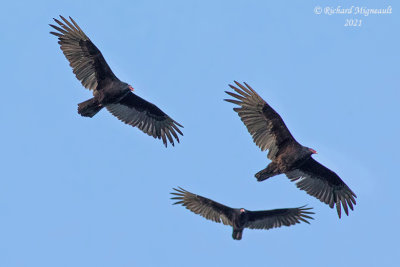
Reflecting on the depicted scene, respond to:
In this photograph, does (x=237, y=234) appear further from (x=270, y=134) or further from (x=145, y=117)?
(x=145, y=117)

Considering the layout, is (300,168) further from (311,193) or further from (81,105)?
(81,105)

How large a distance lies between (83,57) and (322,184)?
6895 millimetres

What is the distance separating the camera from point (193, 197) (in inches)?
833

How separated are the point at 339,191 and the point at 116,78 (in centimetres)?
639

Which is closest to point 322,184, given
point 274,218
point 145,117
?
point 274,218

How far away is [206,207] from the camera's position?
21.0 metres

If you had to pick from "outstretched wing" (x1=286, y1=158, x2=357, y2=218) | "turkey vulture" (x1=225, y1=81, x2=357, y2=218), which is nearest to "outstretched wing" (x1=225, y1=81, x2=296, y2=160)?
"turkey vulture" (x1=225, y1=81, x2=357, y2=218)

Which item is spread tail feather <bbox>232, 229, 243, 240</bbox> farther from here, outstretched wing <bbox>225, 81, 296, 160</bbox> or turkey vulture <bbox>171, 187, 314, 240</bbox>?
outstretched wing <bbox>225, 81, 296, 160</bbox>

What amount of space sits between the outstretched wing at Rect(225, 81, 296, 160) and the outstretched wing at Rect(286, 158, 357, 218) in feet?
3.73

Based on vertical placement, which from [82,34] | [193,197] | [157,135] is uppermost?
[82,34]

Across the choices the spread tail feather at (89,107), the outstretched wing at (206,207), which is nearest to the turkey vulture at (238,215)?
the outstretched wing at (206,207)

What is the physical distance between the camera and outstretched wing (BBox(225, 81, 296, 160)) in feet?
63.2

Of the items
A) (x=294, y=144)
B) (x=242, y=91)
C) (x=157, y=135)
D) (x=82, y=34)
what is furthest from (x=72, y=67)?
(x=294, y=144)

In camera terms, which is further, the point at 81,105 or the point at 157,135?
the point at 157,135
